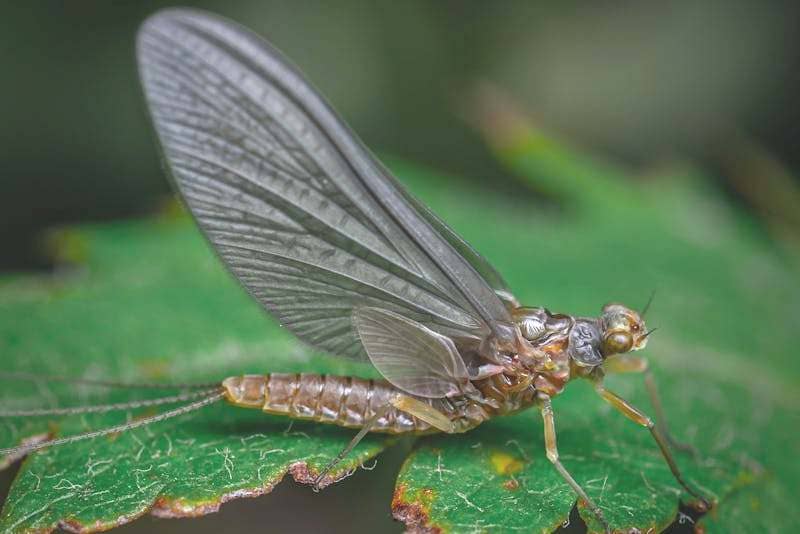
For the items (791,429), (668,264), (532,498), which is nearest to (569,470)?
(532,498)

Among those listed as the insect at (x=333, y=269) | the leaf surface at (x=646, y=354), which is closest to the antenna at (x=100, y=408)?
the insect at (x=333, y=269)

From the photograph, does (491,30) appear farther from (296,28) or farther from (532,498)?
(532,498)

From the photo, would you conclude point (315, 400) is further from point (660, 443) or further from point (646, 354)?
point (646, 354)

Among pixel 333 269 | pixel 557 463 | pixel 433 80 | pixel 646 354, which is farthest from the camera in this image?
pixel 433 80

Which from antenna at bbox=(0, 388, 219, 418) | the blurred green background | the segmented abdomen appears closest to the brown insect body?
the segmented abdomen

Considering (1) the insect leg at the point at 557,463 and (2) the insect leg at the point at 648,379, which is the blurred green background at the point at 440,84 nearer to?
(2) the insect leg at the point at 648,379

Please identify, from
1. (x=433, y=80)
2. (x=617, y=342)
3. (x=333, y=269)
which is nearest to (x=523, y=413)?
(x=617, y=342)
